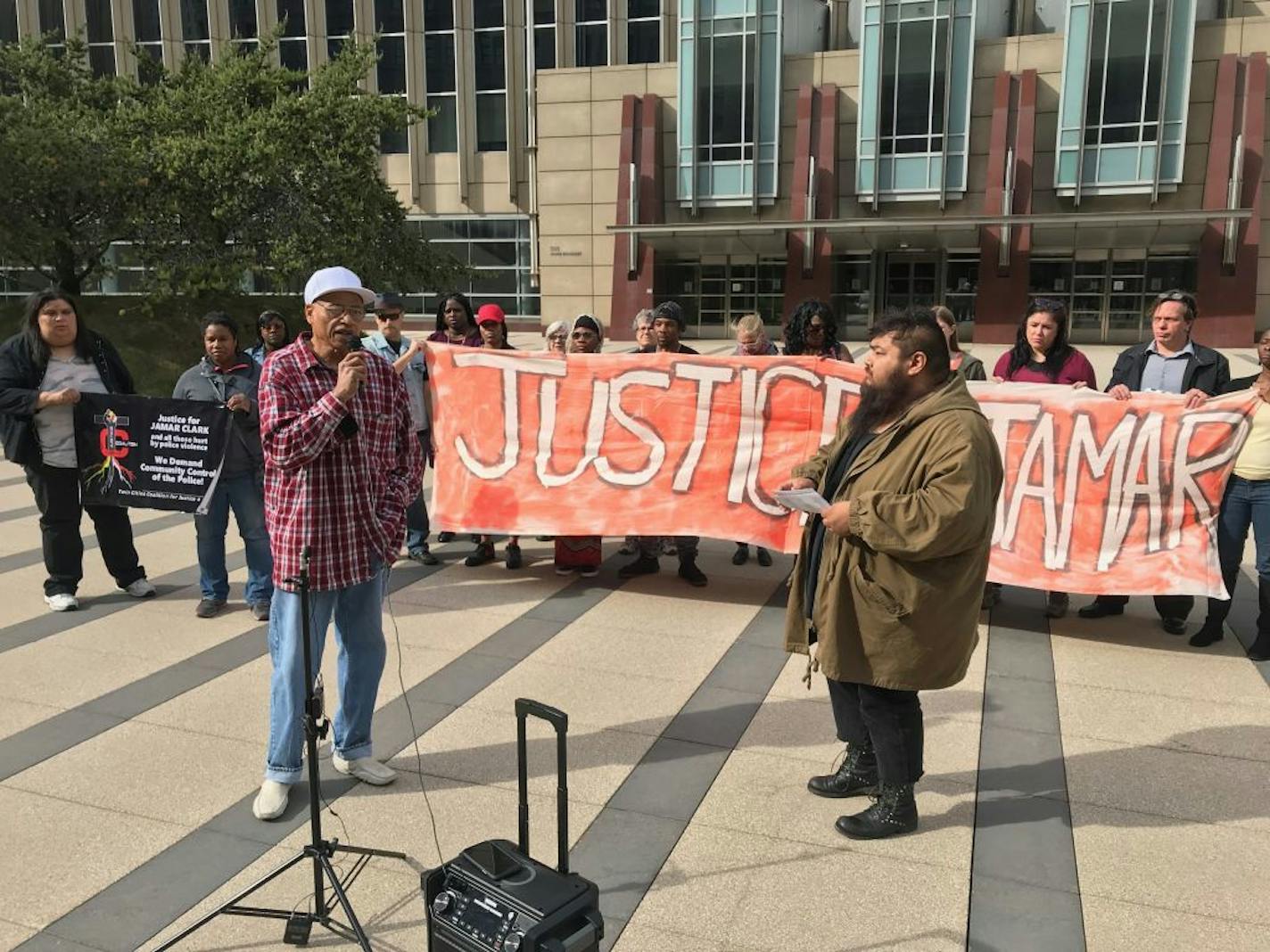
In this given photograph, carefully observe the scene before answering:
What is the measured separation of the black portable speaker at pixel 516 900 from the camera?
6.86ft

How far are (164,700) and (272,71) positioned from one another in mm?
17030

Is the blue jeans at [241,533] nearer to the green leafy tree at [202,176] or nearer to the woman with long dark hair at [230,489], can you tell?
the woman with long dark hair at [230,489]

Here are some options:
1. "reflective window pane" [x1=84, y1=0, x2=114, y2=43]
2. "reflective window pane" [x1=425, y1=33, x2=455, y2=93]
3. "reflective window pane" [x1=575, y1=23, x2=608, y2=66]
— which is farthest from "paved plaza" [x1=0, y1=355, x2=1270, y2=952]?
"reflective window pane" [x1=84, y1=0, x2=114, y2=43]

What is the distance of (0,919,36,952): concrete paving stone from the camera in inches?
119

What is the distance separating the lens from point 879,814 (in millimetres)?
3637

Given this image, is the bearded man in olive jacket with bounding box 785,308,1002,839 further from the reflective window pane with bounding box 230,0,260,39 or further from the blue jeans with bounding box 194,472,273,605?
the reflective window pane with bounding box 230,0,260,39

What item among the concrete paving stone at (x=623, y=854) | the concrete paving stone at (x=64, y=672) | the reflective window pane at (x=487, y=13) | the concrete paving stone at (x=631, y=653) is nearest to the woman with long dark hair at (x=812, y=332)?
the concrete paving stone at (x=631, y=653)

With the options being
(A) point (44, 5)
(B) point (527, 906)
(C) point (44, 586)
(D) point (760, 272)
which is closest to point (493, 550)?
(C) point (44, 586)

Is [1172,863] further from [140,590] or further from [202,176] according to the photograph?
[202,176]

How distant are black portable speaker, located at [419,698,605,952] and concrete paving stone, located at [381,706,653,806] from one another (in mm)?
1666

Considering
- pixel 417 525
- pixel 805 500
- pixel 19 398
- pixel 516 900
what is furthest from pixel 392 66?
pixel 516 900

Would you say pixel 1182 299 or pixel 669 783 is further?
pixel 1182 299

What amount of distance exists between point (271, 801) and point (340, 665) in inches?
22.1

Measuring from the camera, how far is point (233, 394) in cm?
623
